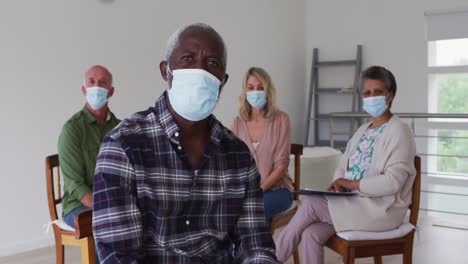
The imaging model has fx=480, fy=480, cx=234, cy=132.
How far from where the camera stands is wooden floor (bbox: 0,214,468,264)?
2889 mm

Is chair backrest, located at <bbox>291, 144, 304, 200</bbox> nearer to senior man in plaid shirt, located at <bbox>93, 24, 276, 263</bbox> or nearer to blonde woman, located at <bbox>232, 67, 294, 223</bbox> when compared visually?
blonde woman, located at <bbox>232, 67, 294, 223</bbox>

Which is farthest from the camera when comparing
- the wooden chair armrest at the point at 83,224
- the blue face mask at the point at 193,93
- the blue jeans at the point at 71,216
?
the blue jeans at the point at 71,216

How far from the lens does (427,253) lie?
A: 119 inches

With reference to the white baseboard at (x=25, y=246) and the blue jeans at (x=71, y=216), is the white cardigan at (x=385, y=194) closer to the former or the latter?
the blue jeans at (x=71, y=216)

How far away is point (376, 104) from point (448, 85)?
354 centimetres

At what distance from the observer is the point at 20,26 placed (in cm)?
323

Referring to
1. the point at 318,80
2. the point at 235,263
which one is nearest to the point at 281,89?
the point at 318,80

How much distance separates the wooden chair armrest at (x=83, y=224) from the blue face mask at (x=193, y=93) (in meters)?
0.42

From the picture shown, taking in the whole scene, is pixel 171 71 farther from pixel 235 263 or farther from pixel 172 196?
pixel 235 263

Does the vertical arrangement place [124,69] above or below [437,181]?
above

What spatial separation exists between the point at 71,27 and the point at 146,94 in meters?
0.85

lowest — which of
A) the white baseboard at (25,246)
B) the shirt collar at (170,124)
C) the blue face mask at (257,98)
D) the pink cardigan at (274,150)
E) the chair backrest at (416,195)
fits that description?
the white baseboard at (25,246)

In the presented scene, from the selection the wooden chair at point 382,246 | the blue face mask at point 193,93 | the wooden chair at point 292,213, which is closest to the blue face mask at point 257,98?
the wooden chair at point 292,213

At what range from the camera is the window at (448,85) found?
5.16 meters
